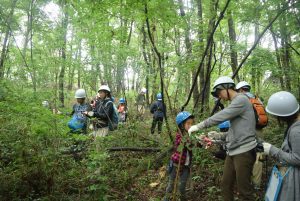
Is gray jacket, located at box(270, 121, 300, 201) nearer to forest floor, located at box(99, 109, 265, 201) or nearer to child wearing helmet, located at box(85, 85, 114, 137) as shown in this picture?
forest floor, located at box(99, 109, 265, 201)

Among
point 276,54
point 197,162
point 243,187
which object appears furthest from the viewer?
point 276,54

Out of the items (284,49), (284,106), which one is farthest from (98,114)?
(284,49)

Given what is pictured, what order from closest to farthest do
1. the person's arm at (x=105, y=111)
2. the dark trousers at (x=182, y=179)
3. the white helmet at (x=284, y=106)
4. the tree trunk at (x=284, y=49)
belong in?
1. the white helmet at (x=284, y=106)
2. the dark trousers at (x=182, y=179)
3. the person's arm at (x=105, y=111)
4. the tree trunk at (x=284, y=49)

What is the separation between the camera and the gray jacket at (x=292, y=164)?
270 centimetres

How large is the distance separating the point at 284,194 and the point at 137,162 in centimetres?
428

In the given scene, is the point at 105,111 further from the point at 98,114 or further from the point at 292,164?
the point at 292,164

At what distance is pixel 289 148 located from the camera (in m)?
2.85

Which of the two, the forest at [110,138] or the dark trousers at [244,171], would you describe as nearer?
the dark trousers at [244,171]

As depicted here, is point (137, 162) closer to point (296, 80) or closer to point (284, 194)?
point (284, 194)

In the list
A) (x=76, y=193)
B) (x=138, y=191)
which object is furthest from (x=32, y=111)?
(x=138, y=191)

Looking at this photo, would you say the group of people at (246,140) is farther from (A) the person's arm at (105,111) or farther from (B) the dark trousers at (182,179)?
(A) the person's arm at (105,111)

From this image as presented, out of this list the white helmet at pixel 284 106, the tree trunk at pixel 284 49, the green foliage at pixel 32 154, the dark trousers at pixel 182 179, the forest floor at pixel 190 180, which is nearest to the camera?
the white helmet at pixel 284 106

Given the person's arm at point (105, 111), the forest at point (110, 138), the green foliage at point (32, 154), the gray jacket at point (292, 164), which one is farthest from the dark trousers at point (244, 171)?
→ the person's arm at point (105, 111)

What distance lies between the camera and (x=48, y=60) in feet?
42.2
